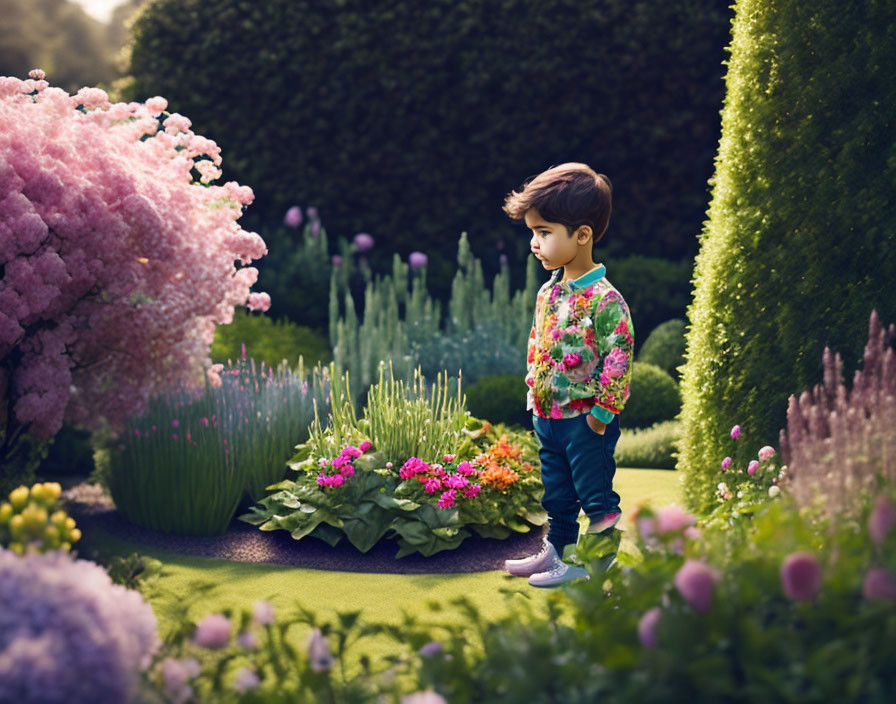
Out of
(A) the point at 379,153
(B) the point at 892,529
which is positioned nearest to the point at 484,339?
(A) the point at 379,153

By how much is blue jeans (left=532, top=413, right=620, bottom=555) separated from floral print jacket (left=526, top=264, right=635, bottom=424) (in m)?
0.10

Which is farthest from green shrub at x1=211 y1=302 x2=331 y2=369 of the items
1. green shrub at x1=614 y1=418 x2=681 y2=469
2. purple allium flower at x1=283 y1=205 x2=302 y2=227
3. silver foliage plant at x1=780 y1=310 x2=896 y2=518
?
silver foliage plant at x1=780 y1=310 x2=896 y2=518

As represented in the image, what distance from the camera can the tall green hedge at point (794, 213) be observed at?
4.99 m

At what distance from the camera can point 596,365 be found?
484 cm

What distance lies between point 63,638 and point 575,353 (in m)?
2.97

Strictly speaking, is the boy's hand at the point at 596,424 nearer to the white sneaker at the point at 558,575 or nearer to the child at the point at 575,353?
the child at the point at 575,353

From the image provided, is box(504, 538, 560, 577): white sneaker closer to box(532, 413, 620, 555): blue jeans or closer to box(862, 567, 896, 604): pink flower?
box(532, 413, 620, 555): blue jeans

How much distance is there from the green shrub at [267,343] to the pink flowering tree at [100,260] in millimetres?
2169

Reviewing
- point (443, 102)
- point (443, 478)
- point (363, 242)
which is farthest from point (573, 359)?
point (443, 102)

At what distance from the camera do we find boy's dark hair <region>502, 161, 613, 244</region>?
492 centimetres

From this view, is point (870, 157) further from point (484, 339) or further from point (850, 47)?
point (484, 339)

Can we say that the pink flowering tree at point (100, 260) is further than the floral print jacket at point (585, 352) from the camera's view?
Yes

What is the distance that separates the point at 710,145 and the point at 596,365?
312 inches

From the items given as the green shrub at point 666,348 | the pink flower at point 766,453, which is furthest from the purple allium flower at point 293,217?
the pink flower at point 766,453
